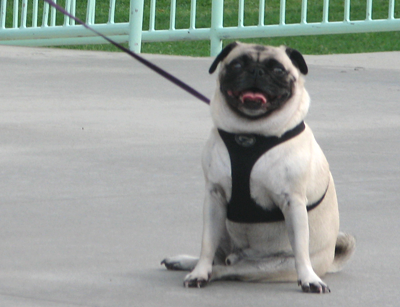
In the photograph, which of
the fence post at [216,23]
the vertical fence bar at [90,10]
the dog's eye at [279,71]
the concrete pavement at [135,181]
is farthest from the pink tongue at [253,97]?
the vertical fence bar at [90,10]

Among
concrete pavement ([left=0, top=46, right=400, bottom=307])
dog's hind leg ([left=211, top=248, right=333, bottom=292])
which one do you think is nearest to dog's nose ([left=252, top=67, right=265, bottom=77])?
dog's hind leg ([left=211, top=248, right=333, bottom=292])

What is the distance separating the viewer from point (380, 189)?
603 cm

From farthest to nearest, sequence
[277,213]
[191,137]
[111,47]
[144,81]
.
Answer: [111,47] → [144,81] → [191,137] → [277,213]

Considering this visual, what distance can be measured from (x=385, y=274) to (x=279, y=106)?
1008mm

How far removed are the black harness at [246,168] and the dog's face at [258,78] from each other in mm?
113

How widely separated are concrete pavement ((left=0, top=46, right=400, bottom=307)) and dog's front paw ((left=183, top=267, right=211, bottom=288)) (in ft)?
0.10

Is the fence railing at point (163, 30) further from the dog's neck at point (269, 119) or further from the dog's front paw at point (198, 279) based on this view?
the dog's front paw at point (198, 279)

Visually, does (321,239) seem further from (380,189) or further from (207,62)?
(207,62)

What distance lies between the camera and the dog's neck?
386 centimetres

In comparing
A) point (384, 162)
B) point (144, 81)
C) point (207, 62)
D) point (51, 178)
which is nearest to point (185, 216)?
point (51, 178)

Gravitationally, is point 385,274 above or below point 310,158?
below

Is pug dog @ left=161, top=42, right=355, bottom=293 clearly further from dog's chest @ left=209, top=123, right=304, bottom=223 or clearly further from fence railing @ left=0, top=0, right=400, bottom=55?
fence railing @ left=0, top=0, right=400, bottom=55

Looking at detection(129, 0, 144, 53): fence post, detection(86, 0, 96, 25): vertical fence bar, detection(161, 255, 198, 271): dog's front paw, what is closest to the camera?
detection(161, 255, 198, 271): dog's front paw

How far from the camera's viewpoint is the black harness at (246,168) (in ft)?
12.5
